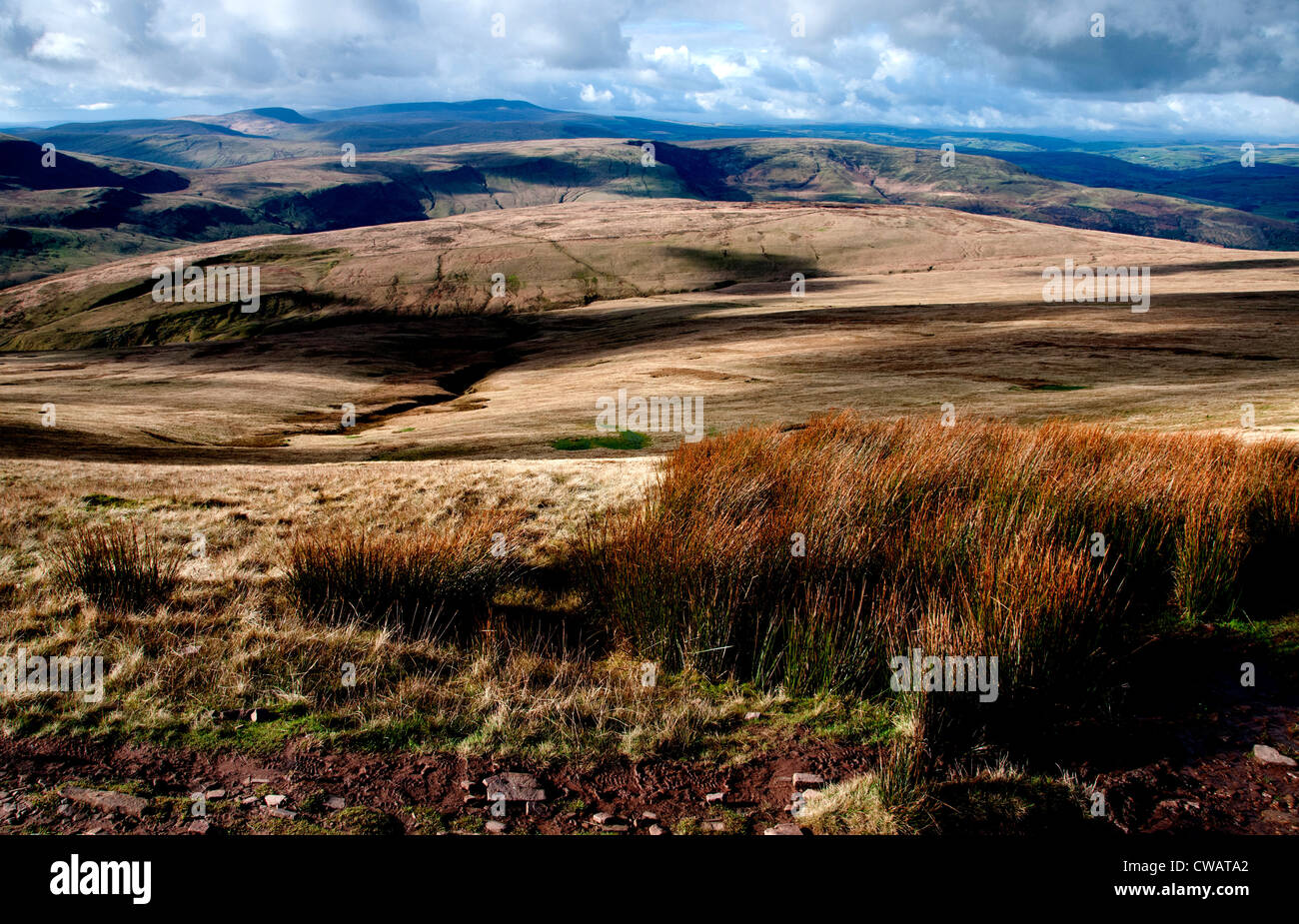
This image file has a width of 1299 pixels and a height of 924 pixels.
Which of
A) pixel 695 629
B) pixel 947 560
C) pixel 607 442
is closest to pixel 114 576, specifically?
pixel 695 629

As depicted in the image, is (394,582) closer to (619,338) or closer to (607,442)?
(607,442)

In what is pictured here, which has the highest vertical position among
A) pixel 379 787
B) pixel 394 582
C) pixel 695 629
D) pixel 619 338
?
pixel 619 338

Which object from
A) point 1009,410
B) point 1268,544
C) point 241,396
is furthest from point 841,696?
point 241,396

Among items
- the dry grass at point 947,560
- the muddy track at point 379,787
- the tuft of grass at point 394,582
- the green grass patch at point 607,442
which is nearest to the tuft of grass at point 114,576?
Result: the tuft of grass at point 394,582

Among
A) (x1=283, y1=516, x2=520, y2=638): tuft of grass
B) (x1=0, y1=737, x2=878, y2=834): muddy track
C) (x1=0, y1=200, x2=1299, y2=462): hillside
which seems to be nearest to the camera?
(x1=0, y1=737, x2=878, y2=834): muddy track

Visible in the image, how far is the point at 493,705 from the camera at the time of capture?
7355 millimetres

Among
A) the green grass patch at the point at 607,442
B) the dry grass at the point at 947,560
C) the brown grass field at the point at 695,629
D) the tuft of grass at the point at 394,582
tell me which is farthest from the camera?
the green grass patch at the point at 607,442

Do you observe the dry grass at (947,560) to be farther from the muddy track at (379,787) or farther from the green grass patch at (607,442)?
the green grass patch at (607,442)

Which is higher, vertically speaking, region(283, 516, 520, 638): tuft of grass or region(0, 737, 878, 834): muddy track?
region(283, 516, 520, 638): tuft of grass

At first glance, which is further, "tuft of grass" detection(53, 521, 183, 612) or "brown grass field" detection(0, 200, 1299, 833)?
"tuft of grass" detection(53, 521, 183, 612)

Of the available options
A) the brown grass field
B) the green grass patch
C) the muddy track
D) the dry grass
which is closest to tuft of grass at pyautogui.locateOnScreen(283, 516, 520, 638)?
the brown grass field

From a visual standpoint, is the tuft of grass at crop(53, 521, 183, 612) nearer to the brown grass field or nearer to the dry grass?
the brown grass field

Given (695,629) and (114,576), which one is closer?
(695,629)
